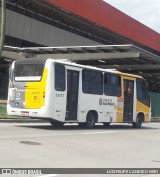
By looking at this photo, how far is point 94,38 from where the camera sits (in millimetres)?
49812

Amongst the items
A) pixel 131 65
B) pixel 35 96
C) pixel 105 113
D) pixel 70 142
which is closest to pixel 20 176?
pixel 70 142

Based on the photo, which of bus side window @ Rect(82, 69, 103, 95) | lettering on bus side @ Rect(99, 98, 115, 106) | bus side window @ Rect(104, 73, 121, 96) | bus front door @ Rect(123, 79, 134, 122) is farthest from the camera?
bus front door @ Rect(123, 79, 134, 122)

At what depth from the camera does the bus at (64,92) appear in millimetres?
18875

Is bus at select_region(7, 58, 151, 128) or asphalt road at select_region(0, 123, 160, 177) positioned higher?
bus at select_region(7, 58, 151, 128)

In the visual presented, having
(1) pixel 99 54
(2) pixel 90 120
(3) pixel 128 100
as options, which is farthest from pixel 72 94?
(1) pixel 99 54

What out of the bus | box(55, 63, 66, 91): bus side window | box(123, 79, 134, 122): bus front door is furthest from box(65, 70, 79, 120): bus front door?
box(123, 79, 134, 122): bus front door

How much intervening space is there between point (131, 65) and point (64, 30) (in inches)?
341

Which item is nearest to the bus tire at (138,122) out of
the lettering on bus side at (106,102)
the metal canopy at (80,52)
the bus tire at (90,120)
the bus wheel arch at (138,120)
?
the bus wheel arch at (138,120)

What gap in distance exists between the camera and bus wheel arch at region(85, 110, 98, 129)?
21.4 meters

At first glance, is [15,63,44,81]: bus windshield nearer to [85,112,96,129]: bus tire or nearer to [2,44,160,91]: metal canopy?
[85,112,96,129]: bus tire

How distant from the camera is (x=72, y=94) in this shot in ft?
66.2

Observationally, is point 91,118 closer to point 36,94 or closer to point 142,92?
point 36,94

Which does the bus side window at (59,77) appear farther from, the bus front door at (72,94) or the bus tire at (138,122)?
the bus tire at (138,122)

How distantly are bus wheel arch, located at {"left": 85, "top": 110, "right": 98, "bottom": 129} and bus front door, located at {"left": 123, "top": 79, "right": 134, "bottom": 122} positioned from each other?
9.56 ft
